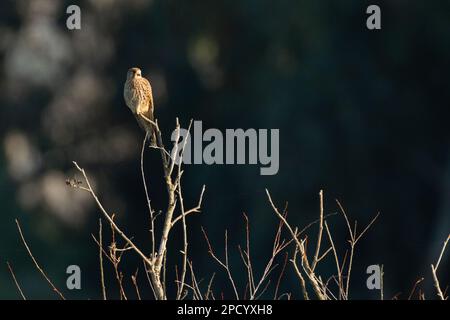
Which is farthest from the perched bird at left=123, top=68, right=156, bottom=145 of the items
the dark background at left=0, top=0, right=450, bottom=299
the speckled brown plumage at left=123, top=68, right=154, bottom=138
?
the dark background at left=0, top=0, right=450, bottom=299

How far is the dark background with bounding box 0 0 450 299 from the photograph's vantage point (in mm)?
16266

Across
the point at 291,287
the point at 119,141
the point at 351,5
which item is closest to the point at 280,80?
the point at 351,5

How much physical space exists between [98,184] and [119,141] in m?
0.82

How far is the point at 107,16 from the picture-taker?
19.9m

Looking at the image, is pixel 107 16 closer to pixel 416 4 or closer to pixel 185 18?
pixel 185 18

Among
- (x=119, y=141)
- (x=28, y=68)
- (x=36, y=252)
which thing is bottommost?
(x=36, y=252)

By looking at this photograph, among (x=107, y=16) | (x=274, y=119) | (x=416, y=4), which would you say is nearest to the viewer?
(x=416, y=4)
